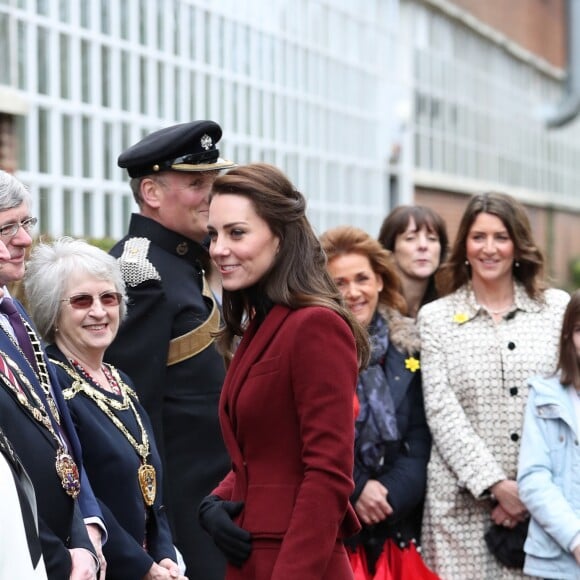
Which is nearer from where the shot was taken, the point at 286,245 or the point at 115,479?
the point at 286,245

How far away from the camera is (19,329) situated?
10.6 feet

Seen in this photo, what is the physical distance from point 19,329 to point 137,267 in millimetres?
964

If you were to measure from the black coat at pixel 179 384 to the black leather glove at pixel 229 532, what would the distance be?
95cm

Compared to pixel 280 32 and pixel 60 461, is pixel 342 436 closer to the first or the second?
pixel 60 461

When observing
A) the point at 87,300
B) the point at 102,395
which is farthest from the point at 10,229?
the point at 102,395

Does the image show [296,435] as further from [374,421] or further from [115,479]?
[374,421]

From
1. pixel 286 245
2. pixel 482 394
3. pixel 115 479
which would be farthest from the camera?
pixel 482 394

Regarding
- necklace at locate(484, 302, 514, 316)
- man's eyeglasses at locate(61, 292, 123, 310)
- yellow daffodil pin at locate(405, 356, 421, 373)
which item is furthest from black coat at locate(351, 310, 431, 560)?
man's eyeglasses at locate(61, 292, 123, 310)

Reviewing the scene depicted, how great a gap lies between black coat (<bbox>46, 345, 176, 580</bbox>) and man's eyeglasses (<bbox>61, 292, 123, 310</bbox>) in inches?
6.8

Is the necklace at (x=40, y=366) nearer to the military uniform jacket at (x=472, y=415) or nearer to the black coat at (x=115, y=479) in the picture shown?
the black coat at (x=115, y=479)

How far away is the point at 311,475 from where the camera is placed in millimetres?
2957

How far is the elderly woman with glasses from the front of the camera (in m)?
3.62

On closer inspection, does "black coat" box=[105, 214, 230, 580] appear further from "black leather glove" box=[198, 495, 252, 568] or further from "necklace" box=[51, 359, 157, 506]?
"black leather glove" box=[198, 495, 252, 568]

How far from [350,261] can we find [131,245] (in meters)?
1.00
